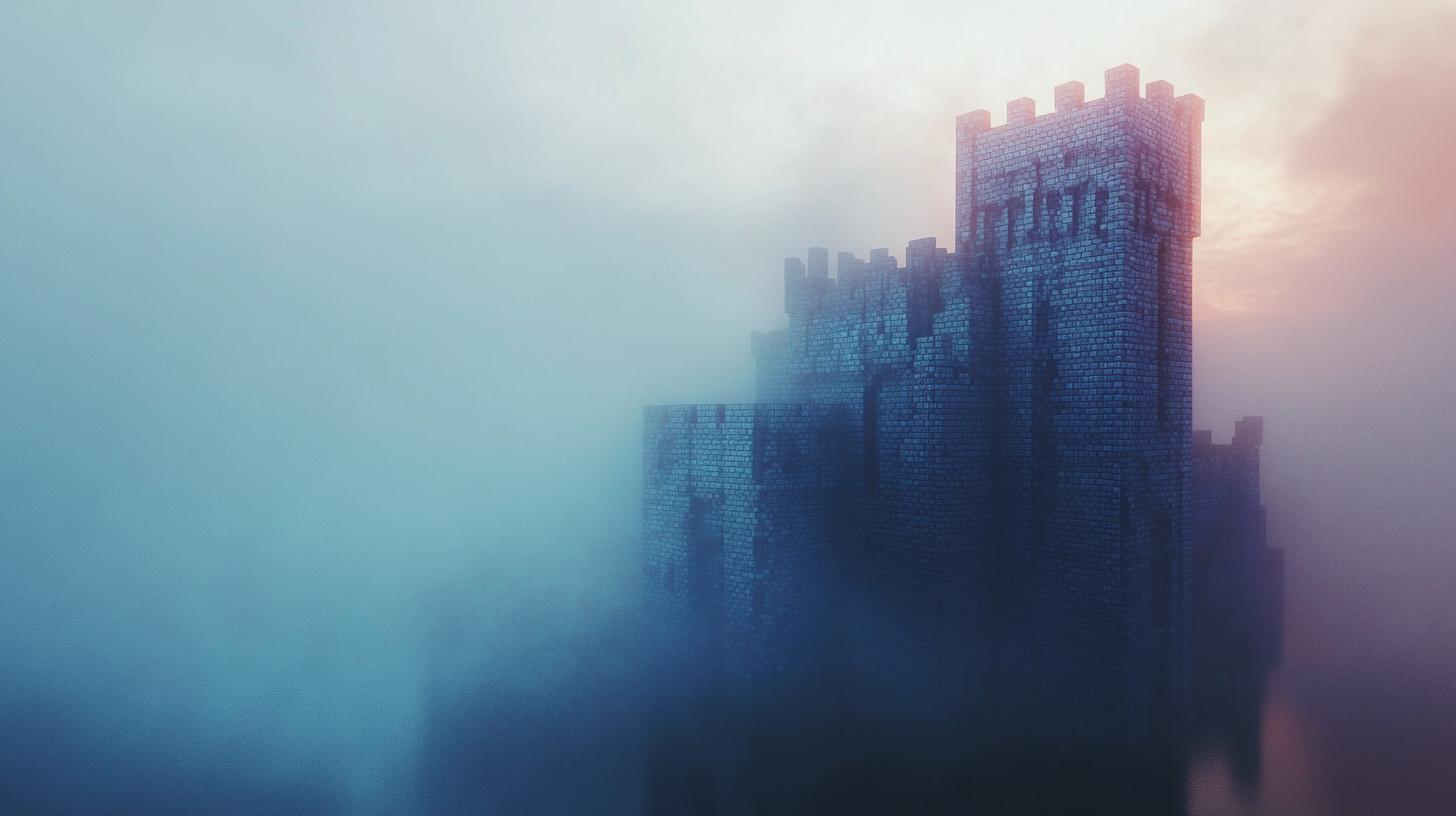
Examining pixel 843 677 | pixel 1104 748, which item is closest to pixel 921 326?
pixel 843 677

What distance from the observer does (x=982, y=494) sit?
1377 cm

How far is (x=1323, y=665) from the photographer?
17016 millimetres

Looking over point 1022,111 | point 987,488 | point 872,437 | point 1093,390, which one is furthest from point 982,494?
point 1022,111

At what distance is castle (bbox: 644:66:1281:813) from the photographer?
1271 cm

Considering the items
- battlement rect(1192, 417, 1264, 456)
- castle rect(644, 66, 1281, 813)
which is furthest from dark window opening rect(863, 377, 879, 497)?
battlement rect(1192, 417, 1264, 456)

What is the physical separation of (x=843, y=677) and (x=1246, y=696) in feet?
25.0

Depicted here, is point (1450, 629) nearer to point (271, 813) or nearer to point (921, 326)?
point (921, 326)

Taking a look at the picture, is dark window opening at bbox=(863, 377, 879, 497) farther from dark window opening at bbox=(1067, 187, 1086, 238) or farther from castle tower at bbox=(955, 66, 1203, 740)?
dark window opening at bbox=(1067, 187, 1086, 238)

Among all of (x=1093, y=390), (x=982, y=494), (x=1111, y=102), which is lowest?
(x=982, y=494)

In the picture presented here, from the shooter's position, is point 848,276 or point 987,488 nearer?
point 987,488

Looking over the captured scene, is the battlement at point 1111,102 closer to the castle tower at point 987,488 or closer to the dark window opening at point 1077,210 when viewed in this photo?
the castle tower at point 987,488

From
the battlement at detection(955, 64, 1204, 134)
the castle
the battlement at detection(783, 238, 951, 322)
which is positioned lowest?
the castle

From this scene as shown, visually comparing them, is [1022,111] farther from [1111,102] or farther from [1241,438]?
[1241,438]

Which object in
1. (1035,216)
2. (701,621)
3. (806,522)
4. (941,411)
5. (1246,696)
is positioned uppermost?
(1035,216)
